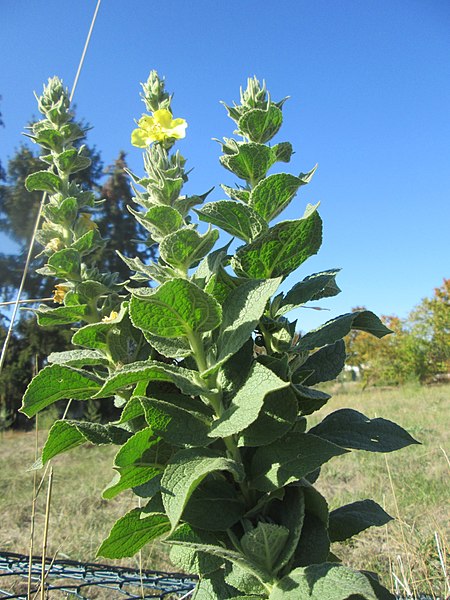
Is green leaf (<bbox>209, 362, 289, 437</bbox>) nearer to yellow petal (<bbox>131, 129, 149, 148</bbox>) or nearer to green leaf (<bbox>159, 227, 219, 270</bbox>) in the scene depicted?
green leaf (<bbox>159, 227, 219, 270</bbox>)

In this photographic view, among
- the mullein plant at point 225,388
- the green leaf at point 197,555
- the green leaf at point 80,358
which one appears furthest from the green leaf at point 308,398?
the green leaf at point 80,358

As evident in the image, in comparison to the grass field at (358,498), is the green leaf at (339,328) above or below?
above

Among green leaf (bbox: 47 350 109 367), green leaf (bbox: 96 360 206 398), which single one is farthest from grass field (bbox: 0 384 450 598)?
green leaf (bbox: 96 360 206 398)

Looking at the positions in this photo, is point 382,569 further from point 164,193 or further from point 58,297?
point 164,193

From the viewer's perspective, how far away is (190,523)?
2.06 feet

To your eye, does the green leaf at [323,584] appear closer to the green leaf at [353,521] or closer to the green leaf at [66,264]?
the green leaf at [353,521]

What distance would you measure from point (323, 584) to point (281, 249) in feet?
1.35

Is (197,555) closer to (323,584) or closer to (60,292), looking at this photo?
(323,584)

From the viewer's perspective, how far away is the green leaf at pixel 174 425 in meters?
0.59

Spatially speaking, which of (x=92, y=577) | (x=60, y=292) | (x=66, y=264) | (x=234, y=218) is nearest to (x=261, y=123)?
(x=234, y=218)

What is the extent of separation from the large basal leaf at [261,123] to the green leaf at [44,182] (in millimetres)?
378

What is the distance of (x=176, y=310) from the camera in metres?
0.60

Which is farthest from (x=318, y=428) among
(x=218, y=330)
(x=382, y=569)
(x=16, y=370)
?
(x=16, y=370)

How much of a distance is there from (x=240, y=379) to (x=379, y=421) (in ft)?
0.77
